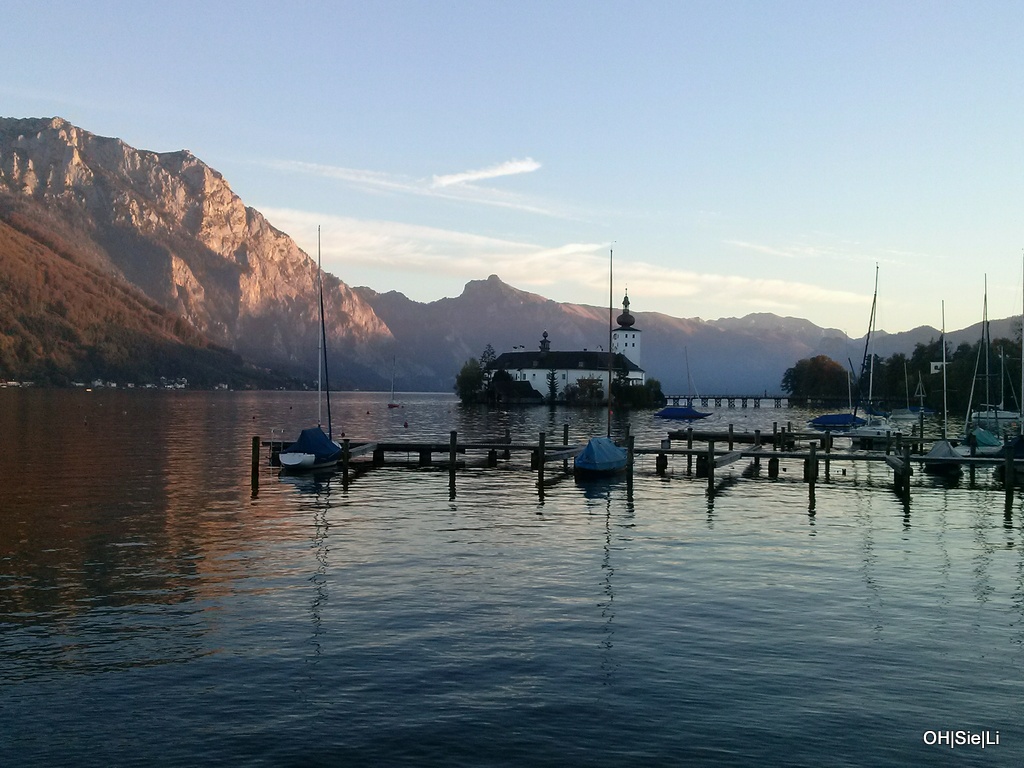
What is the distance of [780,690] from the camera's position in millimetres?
17703

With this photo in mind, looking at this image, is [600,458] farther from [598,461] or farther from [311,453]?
[311,453]

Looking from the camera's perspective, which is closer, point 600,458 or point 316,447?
point 600,458

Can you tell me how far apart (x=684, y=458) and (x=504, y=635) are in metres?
56.4

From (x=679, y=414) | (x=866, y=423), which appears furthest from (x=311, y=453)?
(x=679, y=414)

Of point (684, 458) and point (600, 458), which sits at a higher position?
point (600, 458)

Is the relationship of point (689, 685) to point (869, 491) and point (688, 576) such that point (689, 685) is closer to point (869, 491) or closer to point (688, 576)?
point (688, 576)

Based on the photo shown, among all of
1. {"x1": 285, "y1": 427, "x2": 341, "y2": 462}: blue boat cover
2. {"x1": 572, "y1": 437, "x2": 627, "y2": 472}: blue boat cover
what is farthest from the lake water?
{"x1": 285, "y1": 427, "x2": 341, "y2": 462}: blue boat cover

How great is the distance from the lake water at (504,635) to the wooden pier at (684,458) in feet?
23.0

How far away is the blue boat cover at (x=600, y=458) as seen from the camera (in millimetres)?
54625

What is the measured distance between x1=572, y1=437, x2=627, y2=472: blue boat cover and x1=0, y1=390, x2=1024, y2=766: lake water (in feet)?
36.2

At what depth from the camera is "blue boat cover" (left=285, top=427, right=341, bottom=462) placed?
5694cm

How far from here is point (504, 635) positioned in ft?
69.9

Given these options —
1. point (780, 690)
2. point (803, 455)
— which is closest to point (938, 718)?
point (780, 690)

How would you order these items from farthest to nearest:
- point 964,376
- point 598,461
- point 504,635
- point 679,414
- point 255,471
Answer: point 679,414, point 964,376, point 598,461, point 255,471, point 504,635
